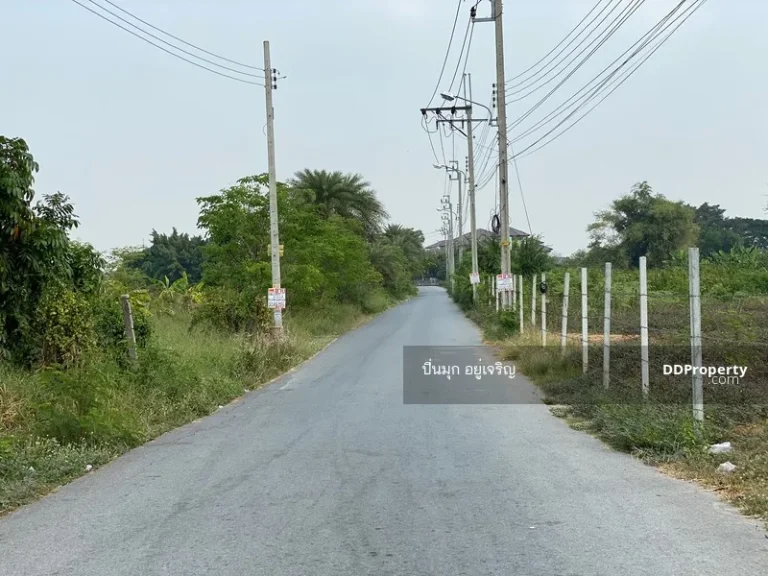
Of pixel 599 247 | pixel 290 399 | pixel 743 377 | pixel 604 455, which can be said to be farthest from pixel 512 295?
pixel 599 247

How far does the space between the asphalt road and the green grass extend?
0.34 metres

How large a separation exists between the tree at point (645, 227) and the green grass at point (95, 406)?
5215 cm

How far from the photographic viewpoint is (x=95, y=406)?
9.81 metres

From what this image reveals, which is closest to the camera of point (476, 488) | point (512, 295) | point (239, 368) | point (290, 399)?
point (476, 488)

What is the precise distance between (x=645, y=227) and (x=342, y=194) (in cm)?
2828

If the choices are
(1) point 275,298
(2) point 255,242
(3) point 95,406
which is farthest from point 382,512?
(2) point 255,242

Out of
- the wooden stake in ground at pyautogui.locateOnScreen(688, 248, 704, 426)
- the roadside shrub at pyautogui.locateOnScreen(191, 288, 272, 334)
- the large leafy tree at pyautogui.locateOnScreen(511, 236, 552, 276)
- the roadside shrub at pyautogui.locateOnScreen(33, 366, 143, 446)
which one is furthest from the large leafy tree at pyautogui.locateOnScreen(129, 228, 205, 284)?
the wooden stake in ground at pyautogui.locateOnScreen(688, 248, 704, 426)

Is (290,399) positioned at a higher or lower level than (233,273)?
lower

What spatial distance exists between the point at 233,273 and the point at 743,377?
2133cm

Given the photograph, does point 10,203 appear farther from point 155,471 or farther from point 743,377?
point 743,377

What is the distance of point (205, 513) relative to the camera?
6316mm

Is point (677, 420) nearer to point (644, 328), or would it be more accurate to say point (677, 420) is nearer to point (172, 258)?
point (644, 328)
